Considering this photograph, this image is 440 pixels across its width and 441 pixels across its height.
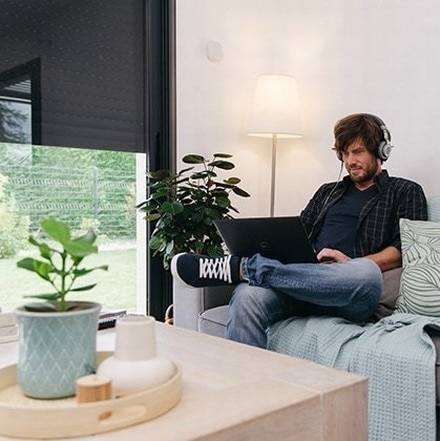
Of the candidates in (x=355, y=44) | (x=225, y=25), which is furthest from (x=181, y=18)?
(x=355, y=44)

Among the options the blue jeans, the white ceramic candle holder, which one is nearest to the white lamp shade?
the blue jeans

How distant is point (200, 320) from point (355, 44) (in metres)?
1.64

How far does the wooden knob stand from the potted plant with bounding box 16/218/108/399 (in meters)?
0.03

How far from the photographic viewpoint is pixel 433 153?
98.0 inches

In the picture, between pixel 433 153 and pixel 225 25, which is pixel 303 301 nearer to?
pixel 433 153

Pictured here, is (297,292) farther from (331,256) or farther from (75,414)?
(75,414)

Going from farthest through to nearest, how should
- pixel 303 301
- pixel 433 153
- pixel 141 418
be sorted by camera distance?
pixel 433 153
pixel 303 301
pixel 141 418

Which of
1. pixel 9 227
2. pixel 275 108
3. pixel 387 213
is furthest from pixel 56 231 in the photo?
pixel 275 108

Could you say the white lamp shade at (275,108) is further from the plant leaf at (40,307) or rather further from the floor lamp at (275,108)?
the plant leaf at (40,307)

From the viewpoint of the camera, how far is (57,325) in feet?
2.55

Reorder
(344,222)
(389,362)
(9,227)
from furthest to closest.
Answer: (9,227), (344,222), (389,362)

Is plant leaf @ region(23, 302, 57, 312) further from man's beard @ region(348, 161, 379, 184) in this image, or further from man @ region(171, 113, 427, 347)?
man's beard @ region(348, 161, 379, 184)

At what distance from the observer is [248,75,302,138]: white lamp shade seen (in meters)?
2.83

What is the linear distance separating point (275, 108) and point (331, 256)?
1048mm
